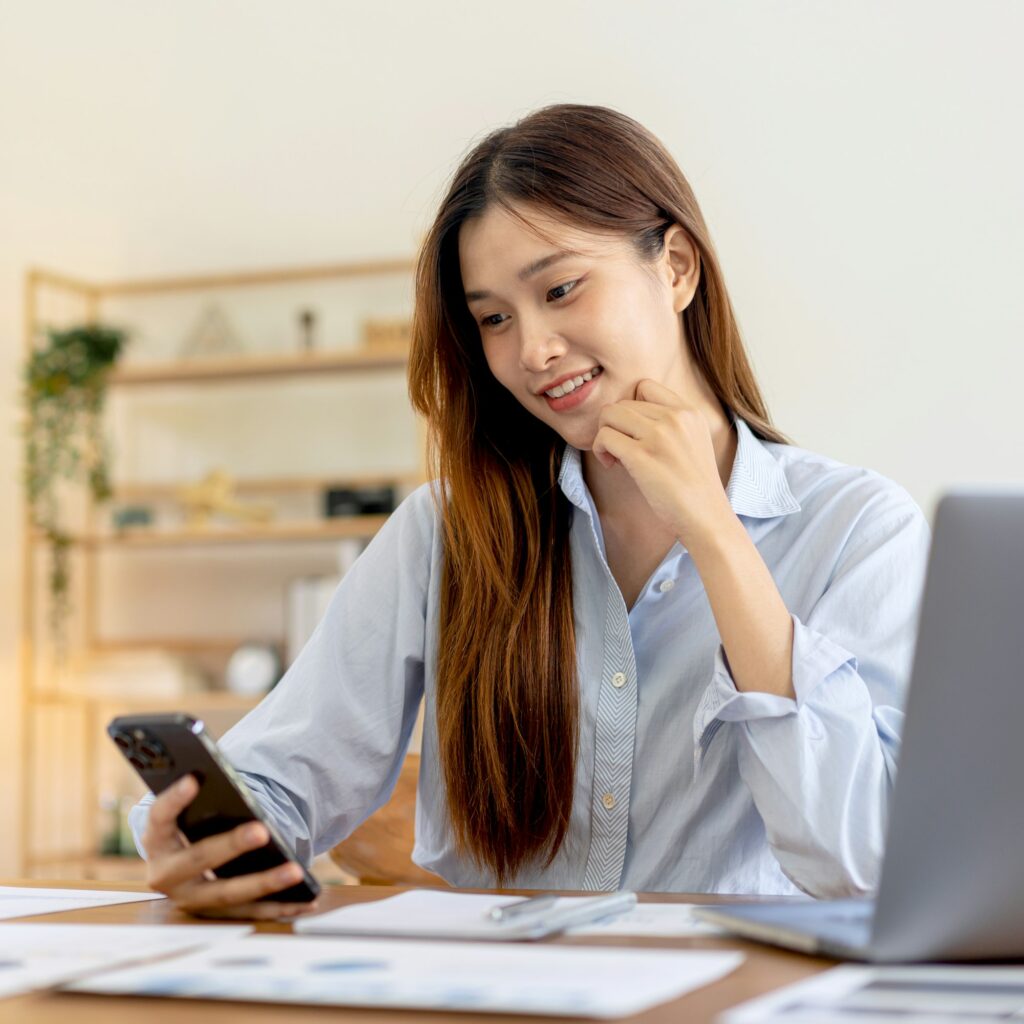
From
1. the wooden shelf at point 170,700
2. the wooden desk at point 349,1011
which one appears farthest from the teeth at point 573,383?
the wooden shelf at point 170,700

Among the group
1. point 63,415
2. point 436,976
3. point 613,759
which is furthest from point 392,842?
point 63,415

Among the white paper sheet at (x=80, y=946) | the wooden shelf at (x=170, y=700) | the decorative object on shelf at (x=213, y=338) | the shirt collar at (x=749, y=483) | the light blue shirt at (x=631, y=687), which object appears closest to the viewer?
the white paper sheet at (x=80, y=946)

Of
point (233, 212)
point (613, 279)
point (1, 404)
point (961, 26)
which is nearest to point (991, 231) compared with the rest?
point (961, 26)

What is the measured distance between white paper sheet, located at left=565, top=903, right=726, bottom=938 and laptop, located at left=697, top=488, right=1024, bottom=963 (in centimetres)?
12

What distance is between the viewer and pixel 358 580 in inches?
61.2

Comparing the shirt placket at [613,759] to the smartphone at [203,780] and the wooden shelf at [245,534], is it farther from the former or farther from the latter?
the wooden shelf at [245,534]

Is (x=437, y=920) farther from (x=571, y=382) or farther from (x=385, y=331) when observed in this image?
(x=385, y=331)

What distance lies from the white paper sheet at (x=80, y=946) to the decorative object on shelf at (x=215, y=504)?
123 inches

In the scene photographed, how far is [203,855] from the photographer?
3.31 ft

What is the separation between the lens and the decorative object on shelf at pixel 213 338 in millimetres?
4223

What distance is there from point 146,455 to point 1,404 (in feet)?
Answer: 1.68

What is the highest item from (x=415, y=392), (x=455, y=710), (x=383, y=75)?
(x=383, y=75)

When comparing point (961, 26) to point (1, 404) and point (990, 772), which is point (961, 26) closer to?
point (1, 404)

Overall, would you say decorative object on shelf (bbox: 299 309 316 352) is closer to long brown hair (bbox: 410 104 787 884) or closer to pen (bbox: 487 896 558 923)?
long brown hair (bbox: 410 104 787 884)
